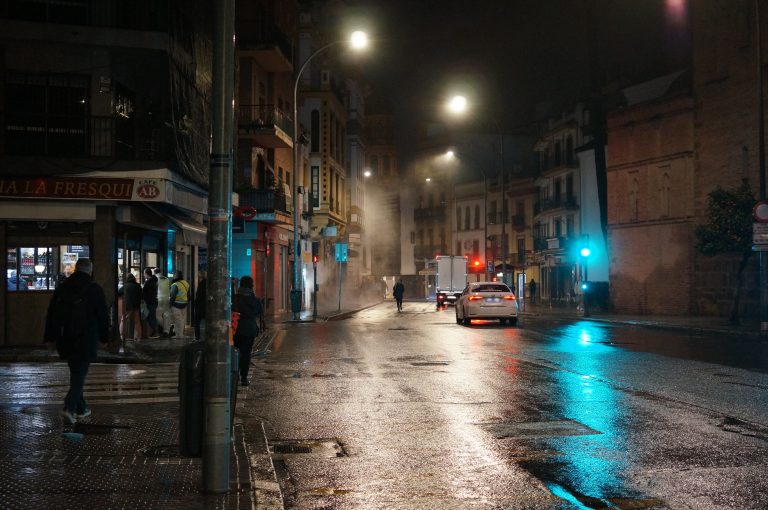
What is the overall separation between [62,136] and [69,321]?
13.9 m

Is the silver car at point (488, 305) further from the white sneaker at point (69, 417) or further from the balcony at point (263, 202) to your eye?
the white sneaker at point (69, 417)

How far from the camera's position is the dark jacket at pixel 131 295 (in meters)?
22.8

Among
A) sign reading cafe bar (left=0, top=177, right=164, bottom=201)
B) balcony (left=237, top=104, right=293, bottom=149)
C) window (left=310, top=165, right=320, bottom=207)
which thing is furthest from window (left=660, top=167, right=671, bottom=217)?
sign reading cafe bar (left=0, top=177, right=164, bottom=201)

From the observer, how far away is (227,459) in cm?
691

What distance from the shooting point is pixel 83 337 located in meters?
9.93

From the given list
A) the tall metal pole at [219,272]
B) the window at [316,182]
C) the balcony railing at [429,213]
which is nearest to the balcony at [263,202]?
the window at [316,182]

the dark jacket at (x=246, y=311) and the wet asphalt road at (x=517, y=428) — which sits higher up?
the dark jacket at (x=246, y=311)

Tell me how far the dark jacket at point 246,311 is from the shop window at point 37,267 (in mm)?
8618

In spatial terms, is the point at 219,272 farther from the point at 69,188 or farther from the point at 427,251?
the point at 427,251

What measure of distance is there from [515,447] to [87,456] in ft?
13.1

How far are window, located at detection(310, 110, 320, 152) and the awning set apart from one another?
1129 inches

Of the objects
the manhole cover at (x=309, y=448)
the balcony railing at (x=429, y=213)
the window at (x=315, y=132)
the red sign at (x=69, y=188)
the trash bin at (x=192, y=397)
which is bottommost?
the manhole cover at (x=309, y=448)

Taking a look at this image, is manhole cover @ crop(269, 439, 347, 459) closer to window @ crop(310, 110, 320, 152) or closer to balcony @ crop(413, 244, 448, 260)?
window @ crop(310, 110, 320, 152)

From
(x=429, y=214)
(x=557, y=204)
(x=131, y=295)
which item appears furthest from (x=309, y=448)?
(x=429, y=214)
